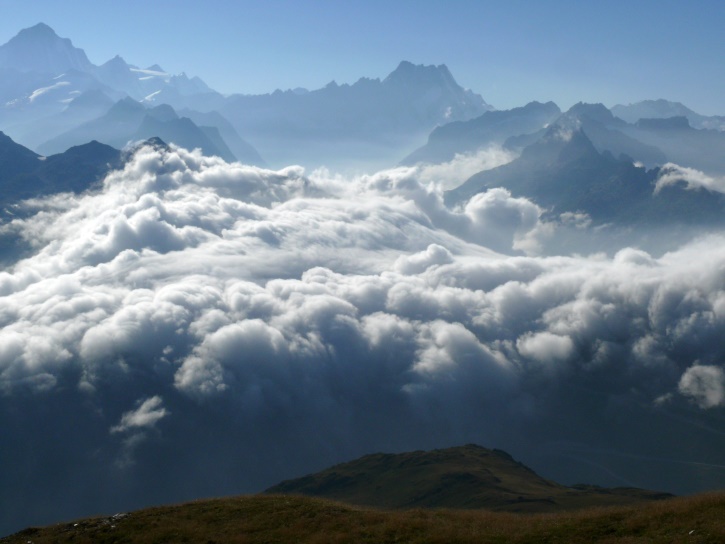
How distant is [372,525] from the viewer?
265 ft

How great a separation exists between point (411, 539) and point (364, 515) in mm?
11118

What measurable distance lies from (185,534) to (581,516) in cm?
A: 4533

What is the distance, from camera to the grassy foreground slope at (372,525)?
239ft

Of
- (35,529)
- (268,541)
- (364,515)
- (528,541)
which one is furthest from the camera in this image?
(35,529)

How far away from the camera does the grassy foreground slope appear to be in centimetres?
7275

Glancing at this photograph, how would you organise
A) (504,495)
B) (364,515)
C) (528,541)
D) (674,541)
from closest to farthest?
(674,541) → (528,541) → (364,515) → (504,495)

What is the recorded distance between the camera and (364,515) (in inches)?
3361

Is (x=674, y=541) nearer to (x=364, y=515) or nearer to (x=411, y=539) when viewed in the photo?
(x=411, y=539)

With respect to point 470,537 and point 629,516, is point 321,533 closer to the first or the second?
point 470,537

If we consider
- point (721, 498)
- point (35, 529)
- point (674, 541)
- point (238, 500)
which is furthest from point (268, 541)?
point (721, 498)

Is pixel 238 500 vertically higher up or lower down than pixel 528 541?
higher up

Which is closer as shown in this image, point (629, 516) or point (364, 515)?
point (629, 516)

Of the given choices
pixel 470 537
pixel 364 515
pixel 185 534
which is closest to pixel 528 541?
pixel 470 537

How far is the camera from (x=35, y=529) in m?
92.7
